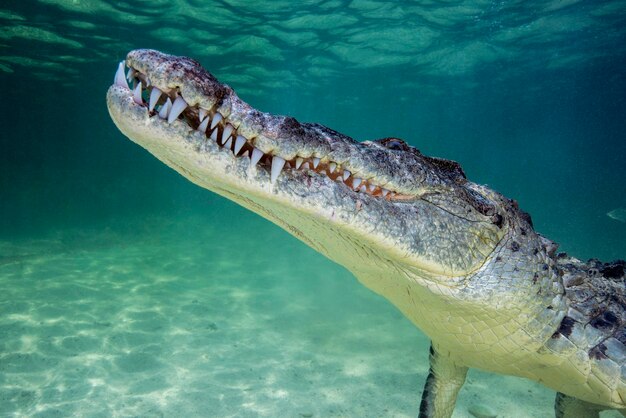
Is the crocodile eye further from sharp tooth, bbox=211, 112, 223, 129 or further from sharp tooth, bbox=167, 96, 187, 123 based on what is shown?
sharp tooth, bbox=167, 96, 187, 123

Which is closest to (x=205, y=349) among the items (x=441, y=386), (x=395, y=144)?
(x=441, y=386)

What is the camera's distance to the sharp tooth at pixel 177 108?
57.8 inches

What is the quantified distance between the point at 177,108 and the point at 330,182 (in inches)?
27.6

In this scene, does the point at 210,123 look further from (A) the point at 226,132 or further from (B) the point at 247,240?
(B) the point at 247,240

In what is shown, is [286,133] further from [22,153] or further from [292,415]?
[22,153]

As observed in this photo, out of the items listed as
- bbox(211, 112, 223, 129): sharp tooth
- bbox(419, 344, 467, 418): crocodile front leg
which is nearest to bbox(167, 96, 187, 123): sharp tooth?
bbox(211, 112, 223, 129): sharp tooth

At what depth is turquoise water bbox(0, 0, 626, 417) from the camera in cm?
497

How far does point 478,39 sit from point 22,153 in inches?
2124

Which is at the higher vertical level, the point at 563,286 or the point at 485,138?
the point at 485,138

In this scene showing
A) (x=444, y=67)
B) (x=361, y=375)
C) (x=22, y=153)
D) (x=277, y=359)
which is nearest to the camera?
(x=361, y=375)

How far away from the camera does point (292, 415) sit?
439 cm

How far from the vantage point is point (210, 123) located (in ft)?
5.10

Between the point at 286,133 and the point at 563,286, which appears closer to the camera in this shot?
the point at 286,133

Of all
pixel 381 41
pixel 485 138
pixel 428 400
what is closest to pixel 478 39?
pixel 381 41
